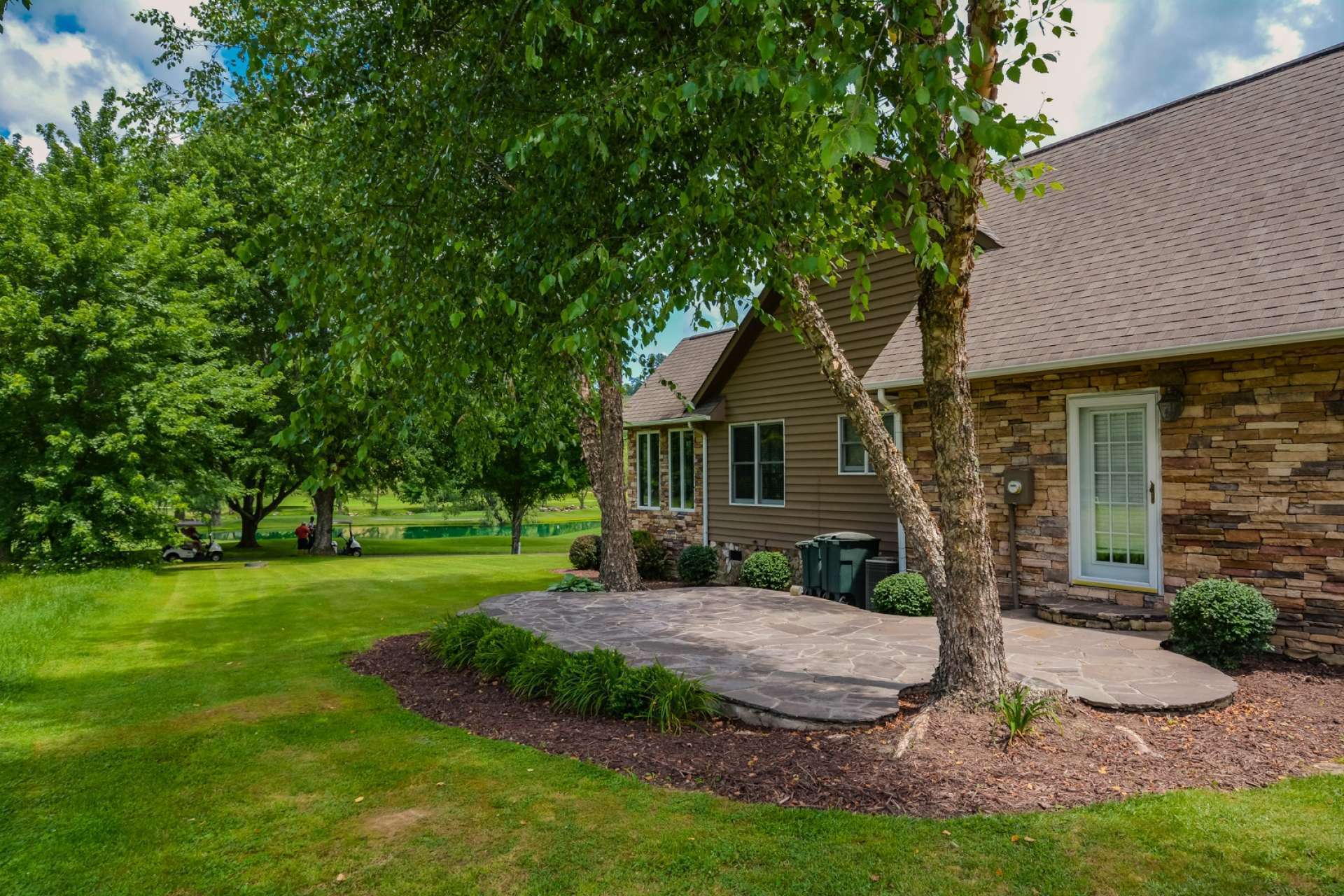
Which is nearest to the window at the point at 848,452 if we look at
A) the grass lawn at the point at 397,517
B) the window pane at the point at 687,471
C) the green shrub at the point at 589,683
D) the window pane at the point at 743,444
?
the window pane at the point at 743,444

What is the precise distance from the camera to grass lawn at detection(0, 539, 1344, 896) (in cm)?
328

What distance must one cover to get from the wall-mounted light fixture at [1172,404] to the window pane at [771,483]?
632 cm

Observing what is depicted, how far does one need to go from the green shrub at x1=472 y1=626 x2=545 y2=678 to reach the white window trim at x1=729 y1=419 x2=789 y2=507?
6536 mm

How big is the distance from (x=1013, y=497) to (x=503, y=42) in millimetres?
6875

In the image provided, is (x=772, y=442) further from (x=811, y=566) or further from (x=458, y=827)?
(x=458, y=827)

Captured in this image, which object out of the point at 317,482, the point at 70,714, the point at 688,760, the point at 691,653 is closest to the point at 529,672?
the point at 691,653

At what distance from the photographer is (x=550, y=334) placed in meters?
5.15

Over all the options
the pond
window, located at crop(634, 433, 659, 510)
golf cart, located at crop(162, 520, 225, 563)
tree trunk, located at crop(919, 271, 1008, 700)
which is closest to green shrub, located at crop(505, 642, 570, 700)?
tree trunk, located at crop(919, 271, 1008, 700)

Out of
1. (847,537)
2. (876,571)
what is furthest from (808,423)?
(876,571)

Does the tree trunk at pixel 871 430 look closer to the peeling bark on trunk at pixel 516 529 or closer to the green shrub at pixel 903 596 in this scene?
the green shrub at pixel 903 596

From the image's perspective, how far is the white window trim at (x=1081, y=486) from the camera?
7.58 m

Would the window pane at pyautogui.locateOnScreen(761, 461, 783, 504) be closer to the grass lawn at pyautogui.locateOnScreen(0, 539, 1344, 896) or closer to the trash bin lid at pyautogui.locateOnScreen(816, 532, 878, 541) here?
the trash bin lid at pyautogui.locateOnScreen(816, 532, 878, 541)

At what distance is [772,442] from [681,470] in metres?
2.85

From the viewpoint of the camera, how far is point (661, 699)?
5.29 meters
